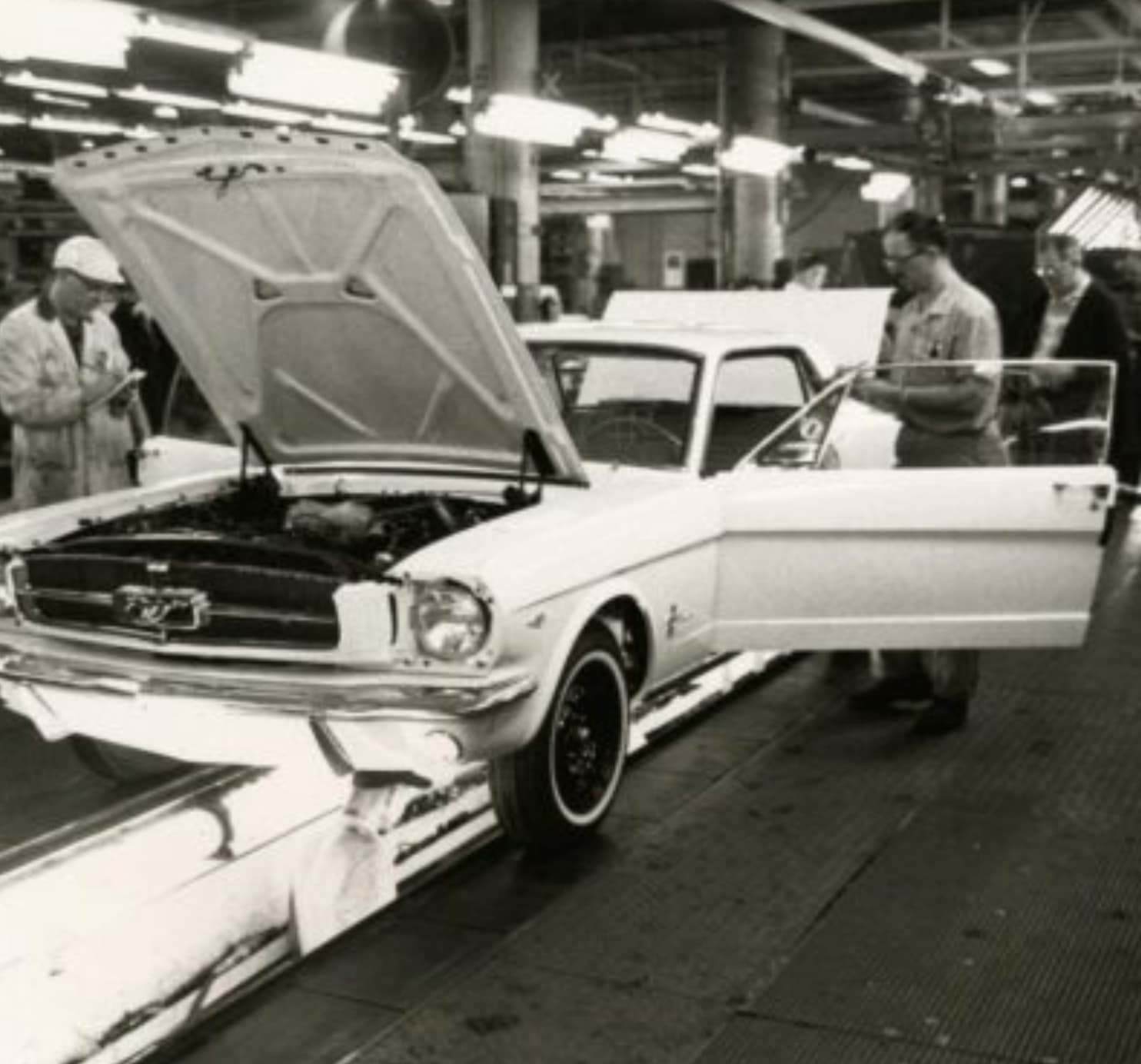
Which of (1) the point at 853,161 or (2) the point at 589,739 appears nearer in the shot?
(2) the point at 589,739

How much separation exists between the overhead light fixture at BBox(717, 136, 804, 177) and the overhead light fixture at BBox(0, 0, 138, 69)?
23.0 ft

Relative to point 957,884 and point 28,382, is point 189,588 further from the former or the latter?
point 28,382

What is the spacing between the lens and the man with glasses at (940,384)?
17.5 feet

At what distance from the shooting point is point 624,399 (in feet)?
17.7

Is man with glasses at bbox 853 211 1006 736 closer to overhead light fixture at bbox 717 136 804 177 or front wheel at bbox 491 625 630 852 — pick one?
front wheel at bbox 491 625 630 852

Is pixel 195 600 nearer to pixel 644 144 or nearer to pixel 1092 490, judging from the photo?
pixel 1092 490

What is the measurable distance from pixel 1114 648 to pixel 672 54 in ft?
52.1

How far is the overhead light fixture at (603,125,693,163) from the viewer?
14945 mm

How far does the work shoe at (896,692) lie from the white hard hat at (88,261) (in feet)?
11.9

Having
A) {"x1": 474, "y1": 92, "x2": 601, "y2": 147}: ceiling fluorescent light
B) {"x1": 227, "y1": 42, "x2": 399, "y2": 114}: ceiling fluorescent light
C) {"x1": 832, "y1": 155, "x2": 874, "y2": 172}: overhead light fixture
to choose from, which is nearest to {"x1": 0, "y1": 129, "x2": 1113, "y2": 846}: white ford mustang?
{"x1": 227, "y1": 42, "x2": 399, "y2": 114}: ceiling fluorescent light

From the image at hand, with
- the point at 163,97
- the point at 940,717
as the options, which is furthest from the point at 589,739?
the point at 163,97

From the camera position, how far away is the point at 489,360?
4.23 m

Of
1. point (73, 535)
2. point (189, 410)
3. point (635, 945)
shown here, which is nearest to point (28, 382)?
point (189, 410)

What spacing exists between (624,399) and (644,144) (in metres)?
10.9
